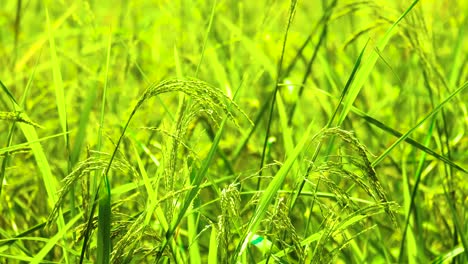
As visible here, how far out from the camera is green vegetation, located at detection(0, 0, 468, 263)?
146cm

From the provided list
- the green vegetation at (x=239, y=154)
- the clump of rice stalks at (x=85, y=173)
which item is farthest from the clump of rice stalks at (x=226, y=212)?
the clump of rice stalks at (x=85, y=173)

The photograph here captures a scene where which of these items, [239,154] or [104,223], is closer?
[104,223]

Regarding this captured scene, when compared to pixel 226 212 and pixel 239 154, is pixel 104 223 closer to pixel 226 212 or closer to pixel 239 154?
pixel 226 212

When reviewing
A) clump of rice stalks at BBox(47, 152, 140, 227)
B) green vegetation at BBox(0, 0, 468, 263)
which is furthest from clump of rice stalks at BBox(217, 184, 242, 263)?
clump of rice stalks at BBox(47, 152, 140, 227)

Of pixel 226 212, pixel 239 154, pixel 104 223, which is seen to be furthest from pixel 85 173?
pixel 239 154

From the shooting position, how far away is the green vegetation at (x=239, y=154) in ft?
4.77

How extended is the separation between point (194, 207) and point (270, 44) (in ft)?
4.68

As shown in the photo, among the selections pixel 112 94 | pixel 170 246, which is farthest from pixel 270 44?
pixel 170 246

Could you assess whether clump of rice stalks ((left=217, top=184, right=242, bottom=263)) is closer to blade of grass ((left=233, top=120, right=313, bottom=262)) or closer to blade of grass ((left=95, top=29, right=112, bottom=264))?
blade of grass ((left=233, top=120, right=313, bottom=262))

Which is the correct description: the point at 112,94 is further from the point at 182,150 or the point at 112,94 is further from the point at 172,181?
the point at 172,181

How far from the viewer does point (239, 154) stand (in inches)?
97.7

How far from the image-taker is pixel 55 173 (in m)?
2.48

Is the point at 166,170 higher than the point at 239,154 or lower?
higher

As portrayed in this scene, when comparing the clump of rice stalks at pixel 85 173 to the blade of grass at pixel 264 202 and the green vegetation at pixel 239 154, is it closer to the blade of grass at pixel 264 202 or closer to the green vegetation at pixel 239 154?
the green vegetation at pixel 239 154
